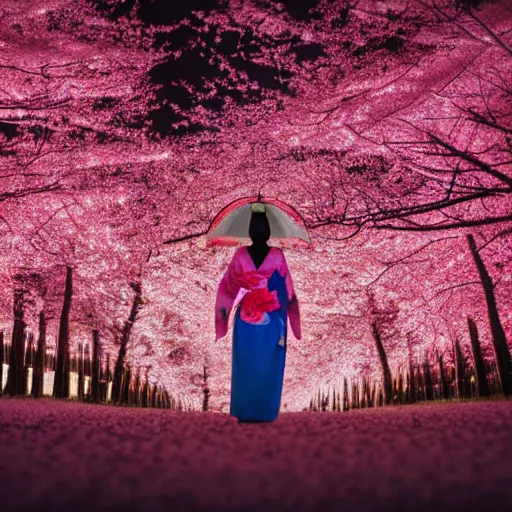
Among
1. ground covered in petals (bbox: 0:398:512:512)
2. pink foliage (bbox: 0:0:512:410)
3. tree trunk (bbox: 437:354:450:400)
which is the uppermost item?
pink foliage (bbox: 0:0:512:410)

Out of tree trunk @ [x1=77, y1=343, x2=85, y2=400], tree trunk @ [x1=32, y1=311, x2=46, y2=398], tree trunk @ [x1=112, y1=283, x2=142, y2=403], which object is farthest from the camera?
tree trunk @ [x1=112, y1=283, x2=142, y2=403]

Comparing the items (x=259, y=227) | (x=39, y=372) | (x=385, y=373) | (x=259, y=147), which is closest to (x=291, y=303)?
(x=259, y=227)

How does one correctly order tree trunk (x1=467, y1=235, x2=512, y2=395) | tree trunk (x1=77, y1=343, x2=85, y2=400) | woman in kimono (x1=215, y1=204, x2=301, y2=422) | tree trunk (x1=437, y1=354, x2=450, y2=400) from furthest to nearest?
tree trunk (x1=77, y1=343, x2=85, y2=400) < tree trunk (x1=437, y1=354, x2=450, y2=400) < tree trunk (x1=467, y1=235, x2=512, y2=395) < woman in kimono (x1=215, y1=204, x2=301, y2=422)

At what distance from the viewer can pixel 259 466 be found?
290 centimetres

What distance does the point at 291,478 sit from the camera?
266cm

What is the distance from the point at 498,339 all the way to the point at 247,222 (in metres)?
4.22

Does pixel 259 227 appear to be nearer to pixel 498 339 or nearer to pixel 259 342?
pixel 259 342

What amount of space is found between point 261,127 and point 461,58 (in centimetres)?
295

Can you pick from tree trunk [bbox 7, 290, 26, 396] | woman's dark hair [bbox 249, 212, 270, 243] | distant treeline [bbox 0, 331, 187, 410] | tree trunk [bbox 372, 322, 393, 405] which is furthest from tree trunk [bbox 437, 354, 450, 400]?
tree trunk [bbox 7, 290, 26, 396]

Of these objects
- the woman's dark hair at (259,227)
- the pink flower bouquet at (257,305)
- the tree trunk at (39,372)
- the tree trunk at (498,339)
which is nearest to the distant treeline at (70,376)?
the tree trunk at (39,372)

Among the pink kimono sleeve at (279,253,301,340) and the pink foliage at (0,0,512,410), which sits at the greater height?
the pink foliage at (0,0,512,410)

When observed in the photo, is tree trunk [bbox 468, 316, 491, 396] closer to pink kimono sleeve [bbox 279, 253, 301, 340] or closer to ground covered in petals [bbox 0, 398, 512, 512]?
ground covered in petals [bbox 0, 398, 512, 512]

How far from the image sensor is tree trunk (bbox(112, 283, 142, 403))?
875cm

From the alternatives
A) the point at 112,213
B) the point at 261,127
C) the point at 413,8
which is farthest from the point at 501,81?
the point at 112,213
